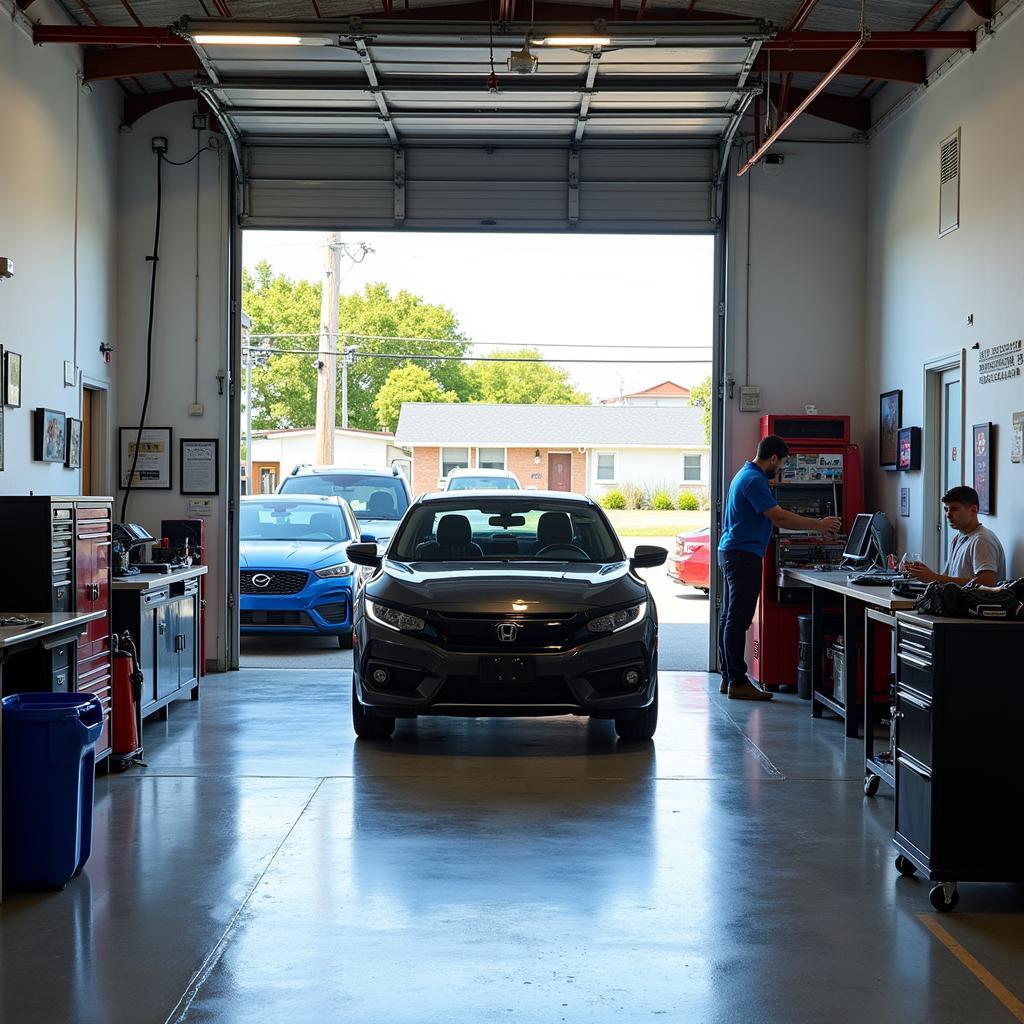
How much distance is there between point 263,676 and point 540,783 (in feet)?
16.1

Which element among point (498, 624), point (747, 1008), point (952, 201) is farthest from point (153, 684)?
point (952, 201)

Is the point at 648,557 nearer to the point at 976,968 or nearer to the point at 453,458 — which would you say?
the point at 976,968

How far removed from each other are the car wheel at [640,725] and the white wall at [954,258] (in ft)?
7.94

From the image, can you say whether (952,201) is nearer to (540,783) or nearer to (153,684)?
(540,783)

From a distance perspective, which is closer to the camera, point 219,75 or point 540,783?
point 540,783

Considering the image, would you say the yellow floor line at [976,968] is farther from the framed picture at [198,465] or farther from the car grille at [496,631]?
the framed picture at [198,465]

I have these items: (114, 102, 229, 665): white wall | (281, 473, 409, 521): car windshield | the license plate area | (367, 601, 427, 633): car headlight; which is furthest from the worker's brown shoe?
(281, 473, 409, 521): car windshield

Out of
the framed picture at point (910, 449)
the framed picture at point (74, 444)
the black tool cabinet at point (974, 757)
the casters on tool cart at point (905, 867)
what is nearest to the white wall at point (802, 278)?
the framed picture at point (910, 449)

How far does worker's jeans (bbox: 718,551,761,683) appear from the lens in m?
10.0

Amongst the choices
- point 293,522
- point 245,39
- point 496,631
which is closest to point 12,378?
point 245,39

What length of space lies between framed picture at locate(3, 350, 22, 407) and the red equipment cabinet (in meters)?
5.80

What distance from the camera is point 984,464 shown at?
8.53 metres

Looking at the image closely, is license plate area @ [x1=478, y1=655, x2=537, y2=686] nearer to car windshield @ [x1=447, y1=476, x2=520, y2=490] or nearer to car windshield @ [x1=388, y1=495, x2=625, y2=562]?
car windshield @ [x1=388, y1=495, x2=625, y2=562]

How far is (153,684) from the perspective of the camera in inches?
325
